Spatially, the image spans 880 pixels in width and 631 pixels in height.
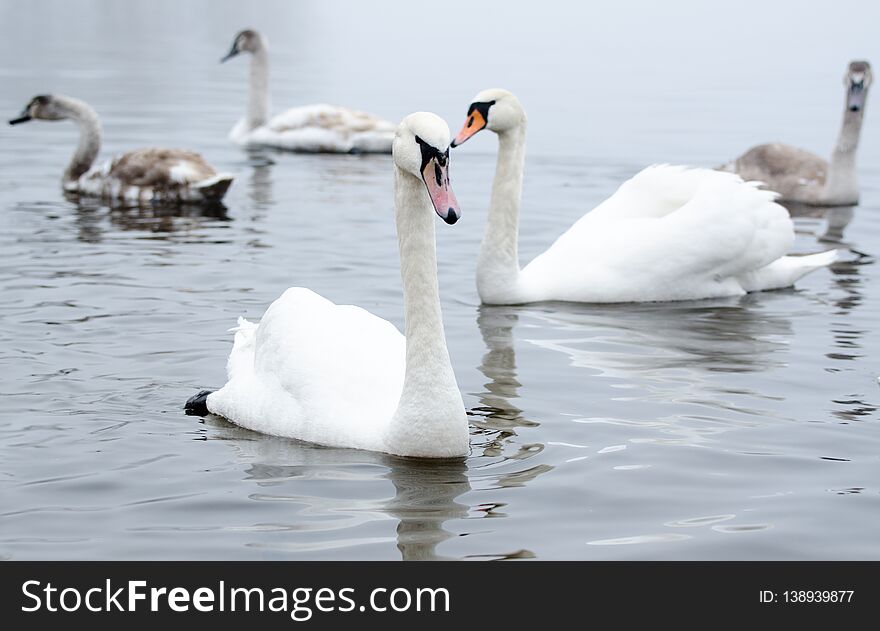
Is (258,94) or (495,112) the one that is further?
(258,94)

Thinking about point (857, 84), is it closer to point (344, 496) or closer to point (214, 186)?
point (214, 186)

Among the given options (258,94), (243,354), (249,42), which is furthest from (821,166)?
(243,354)

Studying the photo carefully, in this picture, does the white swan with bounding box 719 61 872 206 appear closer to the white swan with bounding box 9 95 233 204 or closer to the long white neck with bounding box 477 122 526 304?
the white swan with bounding box 9 95 233 204

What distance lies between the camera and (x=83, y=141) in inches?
675

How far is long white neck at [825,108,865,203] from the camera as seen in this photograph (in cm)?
1681

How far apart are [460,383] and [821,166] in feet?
32.5

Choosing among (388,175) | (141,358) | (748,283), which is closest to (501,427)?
(141,358)

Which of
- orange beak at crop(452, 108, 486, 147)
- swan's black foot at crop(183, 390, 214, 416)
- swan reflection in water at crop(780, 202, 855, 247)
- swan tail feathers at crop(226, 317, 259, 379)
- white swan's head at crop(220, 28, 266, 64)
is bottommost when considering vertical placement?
swan's black foot at crop(183, 390, 214, 416)

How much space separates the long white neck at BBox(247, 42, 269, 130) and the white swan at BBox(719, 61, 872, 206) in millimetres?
7462

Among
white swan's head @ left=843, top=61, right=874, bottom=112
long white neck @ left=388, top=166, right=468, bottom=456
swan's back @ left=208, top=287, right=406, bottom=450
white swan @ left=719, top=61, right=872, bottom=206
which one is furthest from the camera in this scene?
white swan's head @ left=843, top=61, right=874, bottom=112

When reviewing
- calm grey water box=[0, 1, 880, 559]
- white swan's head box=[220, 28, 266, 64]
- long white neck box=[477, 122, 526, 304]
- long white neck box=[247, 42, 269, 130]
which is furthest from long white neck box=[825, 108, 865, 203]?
white swan's head box=[220, 28, 266, 64]

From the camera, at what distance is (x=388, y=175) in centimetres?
1906

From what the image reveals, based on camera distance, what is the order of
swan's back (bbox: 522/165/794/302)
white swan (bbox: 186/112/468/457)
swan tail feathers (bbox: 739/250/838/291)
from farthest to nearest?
swan tail feathers (bbox: 739/250/838/291), swan's back (bbox: 522/165/794/302), white swan (bbox: 186/112/468/457)

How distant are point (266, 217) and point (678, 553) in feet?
32.1
